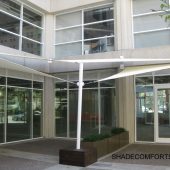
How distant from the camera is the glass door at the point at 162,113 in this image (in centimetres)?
1270

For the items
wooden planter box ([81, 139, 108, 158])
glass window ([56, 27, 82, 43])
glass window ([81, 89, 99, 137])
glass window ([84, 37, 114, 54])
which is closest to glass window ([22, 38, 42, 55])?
glass window ([56, 27, 82, 43])

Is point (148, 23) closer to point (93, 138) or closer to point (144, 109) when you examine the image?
point (144, 109)

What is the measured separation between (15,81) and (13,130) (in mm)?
2153

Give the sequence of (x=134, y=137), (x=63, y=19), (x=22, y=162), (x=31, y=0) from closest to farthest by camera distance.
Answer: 1. (x=22, y=162)
2. (x=134, y=137)
3. (x=31, y=0)
4. (x=63, y=19)

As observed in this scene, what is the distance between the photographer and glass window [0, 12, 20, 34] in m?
12.8

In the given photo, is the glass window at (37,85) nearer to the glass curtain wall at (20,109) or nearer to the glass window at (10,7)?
the glass curtain wall at (20,109)

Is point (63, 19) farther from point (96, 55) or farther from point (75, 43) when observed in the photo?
point (96, 55)

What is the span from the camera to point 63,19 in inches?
610

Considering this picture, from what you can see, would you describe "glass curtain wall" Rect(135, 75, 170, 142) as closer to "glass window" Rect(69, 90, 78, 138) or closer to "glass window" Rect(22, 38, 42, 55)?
"glass window" Rect(69, 90, 78, 138)

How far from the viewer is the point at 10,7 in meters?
13.4

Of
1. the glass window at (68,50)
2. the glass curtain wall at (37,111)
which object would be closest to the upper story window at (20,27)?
the glass window at (68,50)

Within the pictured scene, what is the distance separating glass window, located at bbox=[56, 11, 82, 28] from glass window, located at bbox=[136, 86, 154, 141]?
467cm

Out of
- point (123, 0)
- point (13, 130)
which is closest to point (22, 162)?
point (13, 130)

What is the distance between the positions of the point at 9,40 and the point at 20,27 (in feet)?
3.53
